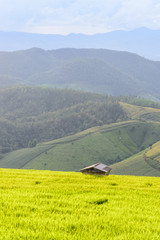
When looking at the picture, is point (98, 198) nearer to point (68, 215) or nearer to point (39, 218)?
point (68, 215)

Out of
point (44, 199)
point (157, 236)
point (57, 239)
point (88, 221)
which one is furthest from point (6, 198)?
point (157, 236)

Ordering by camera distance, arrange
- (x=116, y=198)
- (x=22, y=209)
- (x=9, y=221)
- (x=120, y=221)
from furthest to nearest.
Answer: (x=116, y=198)
(x=22, y=209)
(x=120, y=221)
(x=9, y=221)

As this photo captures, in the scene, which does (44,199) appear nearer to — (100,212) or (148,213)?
(100,212)

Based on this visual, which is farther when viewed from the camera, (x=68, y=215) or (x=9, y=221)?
(x=68, y=215)

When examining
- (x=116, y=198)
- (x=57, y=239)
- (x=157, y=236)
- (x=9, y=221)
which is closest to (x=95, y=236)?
(x=57, y=239)

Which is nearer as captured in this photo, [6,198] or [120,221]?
[120,221]

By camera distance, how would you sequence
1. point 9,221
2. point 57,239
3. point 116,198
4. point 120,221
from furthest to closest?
point 116,198 → point 120,221 → point 9,221 → point 57,239

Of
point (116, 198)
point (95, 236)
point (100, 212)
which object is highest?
point (95, 236)

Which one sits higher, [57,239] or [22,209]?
[57,239]

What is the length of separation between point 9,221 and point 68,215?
249cm

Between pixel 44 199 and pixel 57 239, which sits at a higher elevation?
pixel 57 239

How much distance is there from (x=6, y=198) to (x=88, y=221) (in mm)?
5634

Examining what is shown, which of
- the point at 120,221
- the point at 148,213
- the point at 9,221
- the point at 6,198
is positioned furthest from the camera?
the point at 6,198

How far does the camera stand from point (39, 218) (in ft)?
38.3
